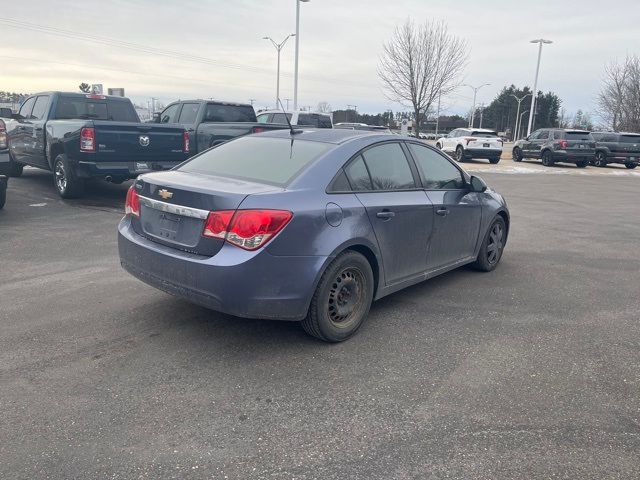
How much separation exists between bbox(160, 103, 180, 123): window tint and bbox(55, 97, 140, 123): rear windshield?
0.89 meters

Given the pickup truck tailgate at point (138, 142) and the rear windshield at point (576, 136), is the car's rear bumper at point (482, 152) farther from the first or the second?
the pickup truck tailgate at point (138, 142)

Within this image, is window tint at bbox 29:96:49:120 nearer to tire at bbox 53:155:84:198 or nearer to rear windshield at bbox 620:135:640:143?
tire at bbox 53:155:84:198

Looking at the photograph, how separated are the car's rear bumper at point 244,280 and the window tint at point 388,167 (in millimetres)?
1091

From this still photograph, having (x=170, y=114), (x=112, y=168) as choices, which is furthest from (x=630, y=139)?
(x=112, y=168)

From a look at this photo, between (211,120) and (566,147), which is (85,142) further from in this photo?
(566,147)

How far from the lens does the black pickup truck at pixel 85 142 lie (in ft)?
29.8

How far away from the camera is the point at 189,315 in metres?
4.48

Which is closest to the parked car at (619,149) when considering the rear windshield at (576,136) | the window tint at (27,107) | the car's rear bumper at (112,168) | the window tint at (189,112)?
the rear windshield at (576,136)

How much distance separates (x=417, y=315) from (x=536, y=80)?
42196 mm

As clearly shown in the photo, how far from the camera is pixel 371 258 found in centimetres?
431

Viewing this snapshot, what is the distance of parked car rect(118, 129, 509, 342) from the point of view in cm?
357

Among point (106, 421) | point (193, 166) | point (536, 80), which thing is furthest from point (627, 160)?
point (106, 421)

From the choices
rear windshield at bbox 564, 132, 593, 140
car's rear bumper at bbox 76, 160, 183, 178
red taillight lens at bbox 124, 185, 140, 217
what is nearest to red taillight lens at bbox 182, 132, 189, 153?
car's rear bumper at bbox 76, 160, 183, 178

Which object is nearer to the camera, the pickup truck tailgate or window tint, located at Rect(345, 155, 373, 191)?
window tint, located at Rect(345, 155, 373, 191)
